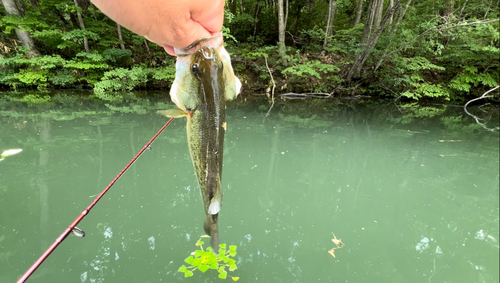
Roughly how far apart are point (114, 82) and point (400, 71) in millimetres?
10772

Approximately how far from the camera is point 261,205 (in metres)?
3.23

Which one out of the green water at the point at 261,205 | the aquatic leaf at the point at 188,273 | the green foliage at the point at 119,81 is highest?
the green foliage at the point at 119,81

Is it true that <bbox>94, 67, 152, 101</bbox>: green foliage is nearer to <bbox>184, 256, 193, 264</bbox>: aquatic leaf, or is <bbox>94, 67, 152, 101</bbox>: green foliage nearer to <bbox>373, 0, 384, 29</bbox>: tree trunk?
<bbox>184, 256, 193, 264</bbox>: aquatic leaf

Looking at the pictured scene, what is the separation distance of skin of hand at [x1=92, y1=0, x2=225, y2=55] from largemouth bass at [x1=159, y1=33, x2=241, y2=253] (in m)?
0.08

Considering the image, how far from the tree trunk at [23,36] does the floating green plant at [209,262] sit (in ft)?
35.3

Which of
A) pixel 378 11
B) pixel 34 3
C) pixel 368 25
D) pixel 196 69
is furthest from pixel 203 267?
pixel 34 3

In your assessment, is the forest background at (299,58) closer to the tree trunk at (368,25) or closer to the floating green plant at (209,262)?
the tree trunk at (368,25)

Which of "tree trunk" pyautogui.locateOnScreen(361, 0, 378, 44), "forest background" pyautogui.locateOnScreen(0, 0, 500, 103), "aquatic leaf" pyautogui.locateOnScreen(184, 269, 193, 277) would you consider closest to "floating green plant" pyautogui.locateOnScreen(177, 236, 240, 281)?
"aquatic leaf" pyautogui.locateOnScreen(184, 269, 193, 277)

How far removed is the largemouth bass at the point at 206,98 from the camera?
0.79m

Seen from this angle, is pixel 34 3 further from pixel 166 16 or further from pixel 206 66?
pixel 166 16

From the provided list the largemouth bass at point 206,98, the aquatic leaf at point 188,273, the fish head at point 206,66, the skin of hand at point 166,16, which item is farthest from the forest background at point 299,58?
the skin of hand at point 166,16

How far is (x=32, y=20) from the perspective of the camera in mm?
8695

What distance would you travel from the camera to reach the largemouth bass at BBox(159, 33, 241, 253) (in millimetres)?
787

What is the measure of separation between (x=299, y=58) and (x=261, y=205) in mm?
8818
